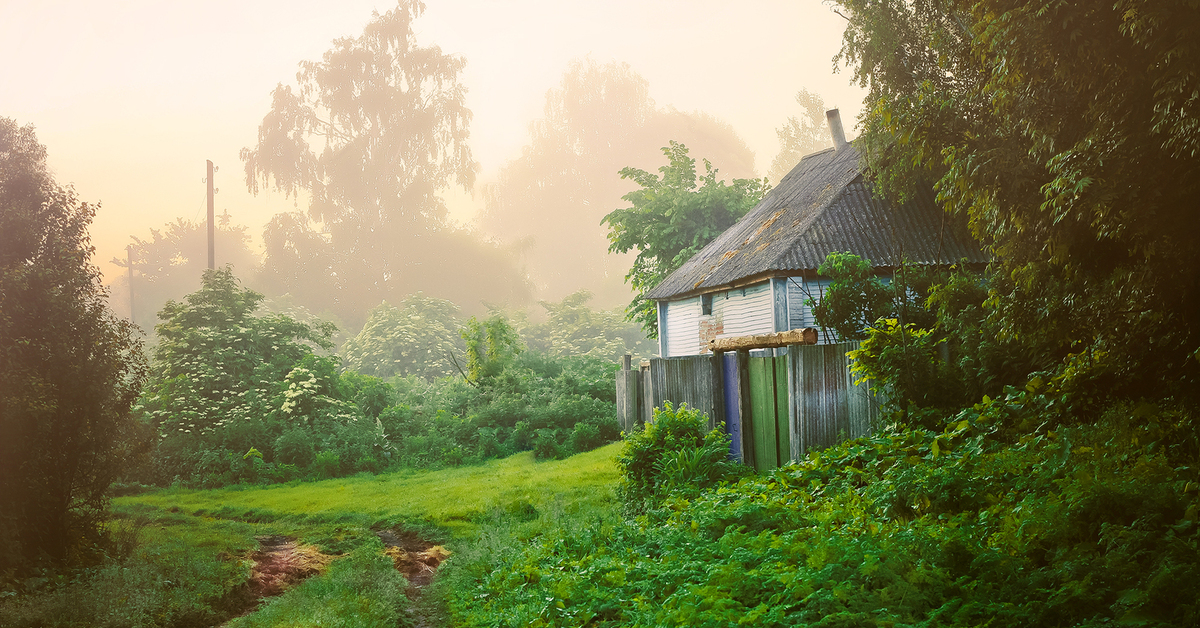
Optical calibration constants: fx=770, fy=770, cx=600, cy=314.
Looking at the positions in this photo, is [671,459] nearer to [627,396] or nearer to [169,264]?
[627,396]

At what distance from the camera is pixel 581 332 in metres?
44.8

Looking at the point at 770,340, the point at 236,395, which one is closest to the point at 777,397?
the point at 770,340

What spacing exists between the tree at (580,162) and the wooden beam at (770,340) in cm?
4766

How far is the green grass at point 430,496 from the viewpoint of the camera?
34.6ft

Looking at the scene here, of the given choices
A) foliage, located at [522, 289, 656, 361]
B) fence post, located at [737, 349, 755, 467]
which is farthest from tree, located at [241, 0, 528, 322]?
fence post, located at [737, 349, 755, 467]

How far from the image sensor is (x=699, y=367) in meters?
10.7

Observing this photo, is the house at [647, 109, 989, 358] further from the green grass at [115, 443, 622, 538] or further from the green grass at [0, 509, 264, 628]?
the green grass at [0, 509, 264, 628]

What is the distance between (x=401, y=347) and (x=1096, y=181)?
1362 inches

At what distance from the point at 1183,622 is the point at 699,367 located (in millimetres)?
7550

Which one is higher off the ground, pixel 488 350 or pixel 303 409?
pixel 488 350

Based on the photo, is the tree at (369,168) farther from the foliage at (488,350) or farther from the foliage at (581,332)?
the foliage at (488,350)

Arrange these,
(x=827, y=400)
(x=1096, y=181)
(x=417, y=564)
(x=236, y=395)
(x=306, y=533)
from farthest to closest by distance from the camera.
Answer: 1. (x=236, y=395)
2. (x=306, y=533)
3. (x=417, y=564)
4. (x=827, y=400)
5. (x=1096, y=181)

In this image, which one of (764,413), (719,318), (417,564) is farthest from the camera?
(719,318)

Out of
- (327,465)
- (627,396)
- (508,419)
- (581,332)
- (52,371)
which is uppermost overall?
(581,332)
